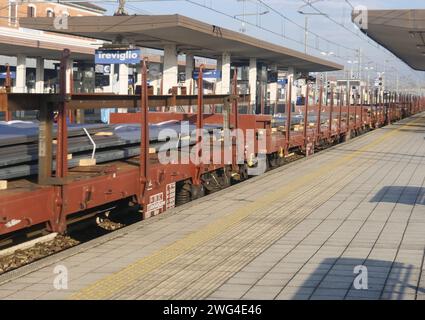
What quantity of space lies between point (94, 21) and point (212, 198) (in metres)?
19.4

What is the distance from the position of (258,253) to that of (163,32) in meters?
22.4

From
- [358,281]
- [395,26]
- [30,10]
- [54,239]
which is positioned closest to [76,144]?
[54,239]

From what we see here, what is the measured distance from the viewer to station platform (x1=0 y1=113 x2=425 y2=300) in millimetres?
5105

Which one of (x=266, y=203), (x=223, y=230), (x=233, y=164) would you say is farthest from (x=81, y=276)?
(x=233, y=164)

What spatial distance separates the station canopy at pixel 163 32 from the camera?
2575 centimetres

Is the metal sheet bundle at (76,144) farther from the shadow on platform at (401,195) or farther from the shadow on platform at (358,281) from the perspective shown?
the shadow on platform at (401,195)

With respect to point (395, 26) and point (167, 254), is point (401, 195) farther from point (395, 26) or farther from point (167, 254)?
point (395, 26)

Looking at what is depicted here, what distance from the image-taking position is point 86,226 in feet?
27.5

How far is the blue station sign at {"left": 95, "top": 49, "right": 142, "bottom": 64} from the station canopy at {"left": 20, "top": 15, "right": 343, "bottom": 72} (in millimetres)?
2141

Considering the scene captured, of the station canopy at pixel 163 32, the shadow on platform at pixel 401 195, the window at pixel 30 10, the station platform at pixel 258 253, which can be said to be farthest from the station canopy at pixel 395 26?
the window at pixel 30 10

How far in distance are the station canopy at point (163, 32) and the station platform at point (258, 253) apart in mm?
16441

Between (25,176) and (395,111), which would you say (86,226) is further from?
(395,111)

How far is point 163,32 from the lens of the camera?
27578mm

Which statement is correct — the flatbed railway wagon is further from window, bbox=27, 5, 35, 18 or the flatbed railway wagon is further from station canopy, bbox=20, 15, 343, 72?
window, bbox=27, 5, 35, 18
